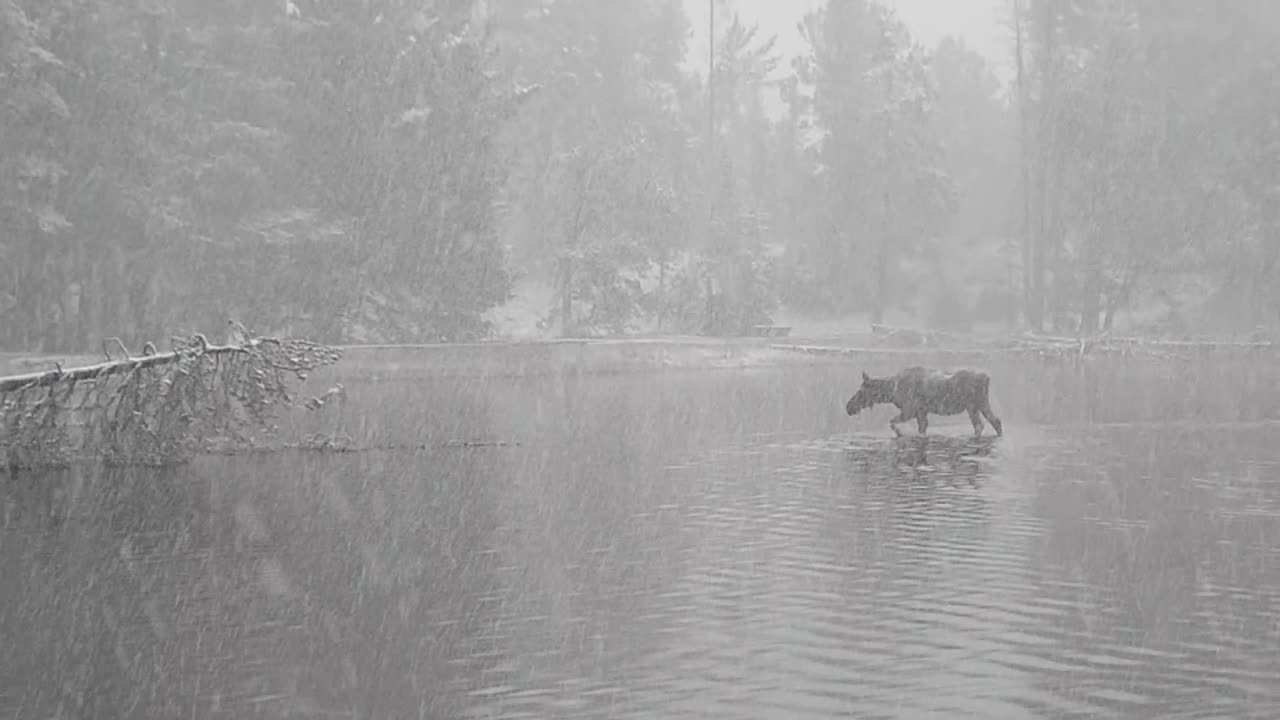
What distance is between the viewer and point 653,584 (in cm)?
1342

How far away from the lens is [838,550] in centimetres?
1512

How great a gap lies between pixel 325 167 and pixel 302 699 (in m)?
44.6

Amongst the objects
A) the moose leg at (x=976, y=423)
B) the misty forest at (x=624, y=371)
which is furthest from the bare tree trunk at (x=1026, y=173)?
the moose leg at (x=976, y=423)

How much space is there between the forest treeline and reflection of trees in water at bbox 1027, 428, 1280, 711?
101 ft

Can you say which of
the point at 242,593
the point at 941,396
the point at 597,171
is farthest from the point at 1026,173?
the point at 242,593

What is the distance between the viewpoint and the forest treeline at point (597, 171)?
45.1 metres

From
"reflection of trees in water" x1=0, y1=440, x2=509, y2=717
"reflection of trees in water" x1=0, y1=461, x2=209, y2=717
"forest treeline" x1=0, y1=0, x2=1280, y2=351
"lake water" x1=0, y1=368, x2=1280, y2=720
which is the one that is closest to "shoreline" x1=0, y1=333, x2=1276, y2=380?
"forest treeline" x1=0, y1=0, x2=1280, y2=351

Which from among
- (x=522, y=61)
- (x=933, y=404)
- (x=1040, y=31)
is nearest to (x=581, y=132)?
(x=522, y=61)

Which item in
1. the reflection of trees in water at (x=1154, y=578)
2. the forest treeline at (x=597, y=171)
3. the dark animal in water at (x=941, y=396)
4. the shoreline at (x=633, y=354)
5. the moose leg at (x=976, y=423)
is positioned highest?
the forest treeline at (x=597, y=171)

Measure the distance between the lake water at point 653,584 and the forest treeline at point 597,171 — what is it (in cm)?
2411

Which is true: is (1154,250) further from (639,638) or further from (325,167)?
(639,638)

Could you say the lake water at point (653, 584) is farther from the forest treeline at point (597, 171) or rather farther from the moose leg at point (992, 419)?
the forest treeline at point (597, 171)

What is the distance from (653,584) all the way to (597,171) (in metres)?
56.1

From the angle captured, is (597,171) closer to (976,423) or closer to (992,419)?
(976,423)
